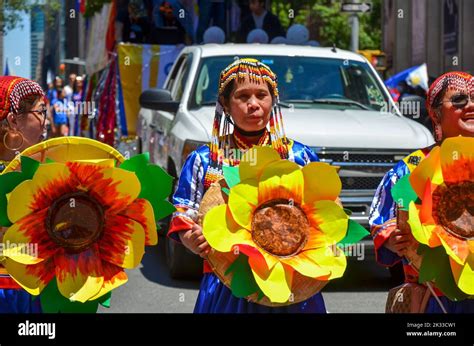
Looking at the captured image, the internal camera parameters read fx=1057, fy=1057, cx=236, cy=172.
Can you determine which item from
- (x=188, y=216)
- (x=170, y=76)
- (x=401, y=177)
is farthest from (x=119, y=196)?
(x=170, y=76)

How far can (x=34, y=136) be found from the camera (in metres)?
4.14

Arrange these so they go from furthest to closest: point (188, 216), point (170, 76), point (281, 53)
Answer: point (170, 76) < point (281, 53) < point (188, 216)

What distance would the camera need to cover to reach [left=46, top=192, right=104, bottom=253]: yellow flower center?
3.59 m

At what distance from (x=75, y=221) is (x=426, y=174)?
1.21 meters

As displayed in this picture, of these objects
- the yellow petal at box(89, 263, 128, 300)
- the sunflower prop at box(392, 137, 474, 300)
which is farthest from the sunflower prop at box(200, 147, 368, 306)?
the yellow petal at box(89, 263, 128, 300)

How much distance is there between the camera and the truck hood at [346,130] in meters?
8.28

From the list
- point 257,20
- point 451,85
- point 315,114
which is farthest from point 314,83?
point 451,85

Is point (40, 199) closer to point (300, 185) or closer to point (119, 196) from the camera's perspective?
point (119, 196)

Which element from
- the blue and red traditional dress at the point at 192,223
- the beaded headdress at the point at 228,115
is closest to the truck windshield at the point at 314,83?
the beaded headdress at the point at 228,115

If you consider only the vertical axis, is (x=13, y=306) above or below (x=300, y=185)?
below

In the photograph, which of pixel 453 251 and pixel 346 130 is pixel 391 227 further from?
pixel 346 130

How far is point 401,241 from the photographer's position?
369 centimetres

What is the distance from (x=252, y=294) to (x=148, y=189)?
1.66 feet

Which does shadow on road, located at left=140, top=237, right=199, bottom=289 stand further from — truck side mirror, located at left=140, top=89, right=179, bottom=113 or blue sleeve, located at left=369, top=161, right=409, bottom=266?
blue sleeve, located at left=369, top=161, right=409, bottom=266
